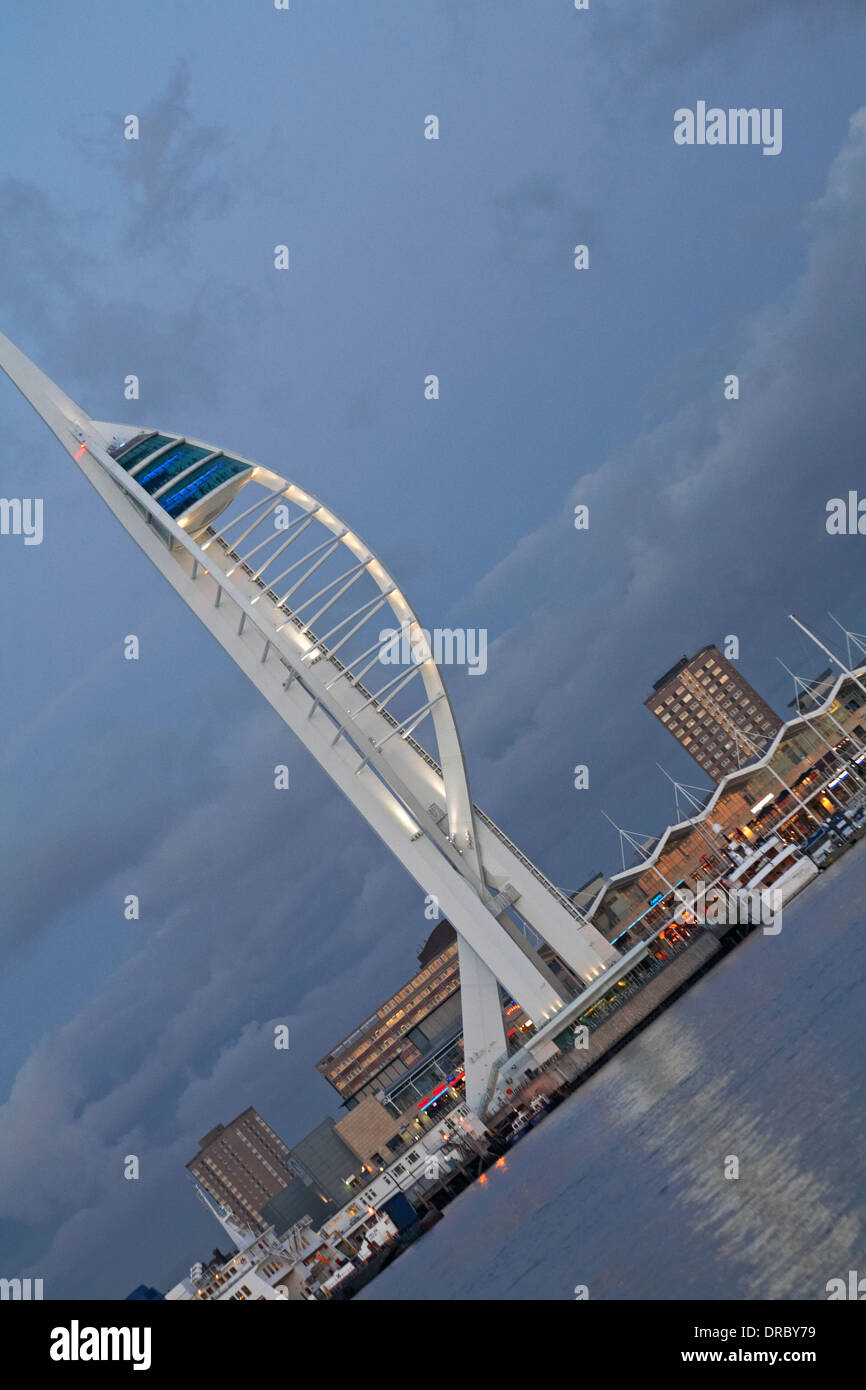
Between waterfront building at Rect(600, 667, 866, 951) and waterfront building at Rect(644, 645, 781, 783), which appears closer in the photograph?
waterfront building at Rect(600, 667, 866, 951)

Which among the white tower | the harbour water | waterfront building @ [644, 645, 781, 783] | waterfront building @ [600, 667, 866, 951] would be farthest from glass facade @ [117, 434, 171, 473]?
waterfront building @ [644, 645, 781, 783]

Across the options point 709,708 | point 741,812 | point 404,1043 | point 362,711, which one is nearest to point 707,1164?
point 362,711

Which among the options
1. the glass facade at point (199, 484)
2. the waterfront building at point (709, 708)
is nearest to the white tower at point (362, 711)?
the glass facade at point (199, 484)

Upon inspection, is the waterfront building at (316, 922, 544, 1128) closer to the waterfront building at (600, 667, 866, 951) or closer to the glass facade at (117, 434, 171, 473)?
the waterfront building at (600, 667, 866, 951)

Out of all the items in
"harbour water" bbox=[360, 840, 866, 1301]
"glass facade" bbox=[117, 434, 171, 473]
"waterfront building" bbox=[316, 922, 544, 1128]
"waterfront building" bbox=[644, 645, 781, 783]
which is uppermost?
"glass facade" bbox=[117, 434, 171, 473]

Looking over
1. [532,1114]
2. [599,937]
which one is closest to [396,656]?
[599,937]

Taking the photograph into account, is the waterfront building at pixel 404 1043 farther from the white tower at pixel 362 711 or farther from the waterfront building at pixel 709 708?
the white tower at pixel 362 711
